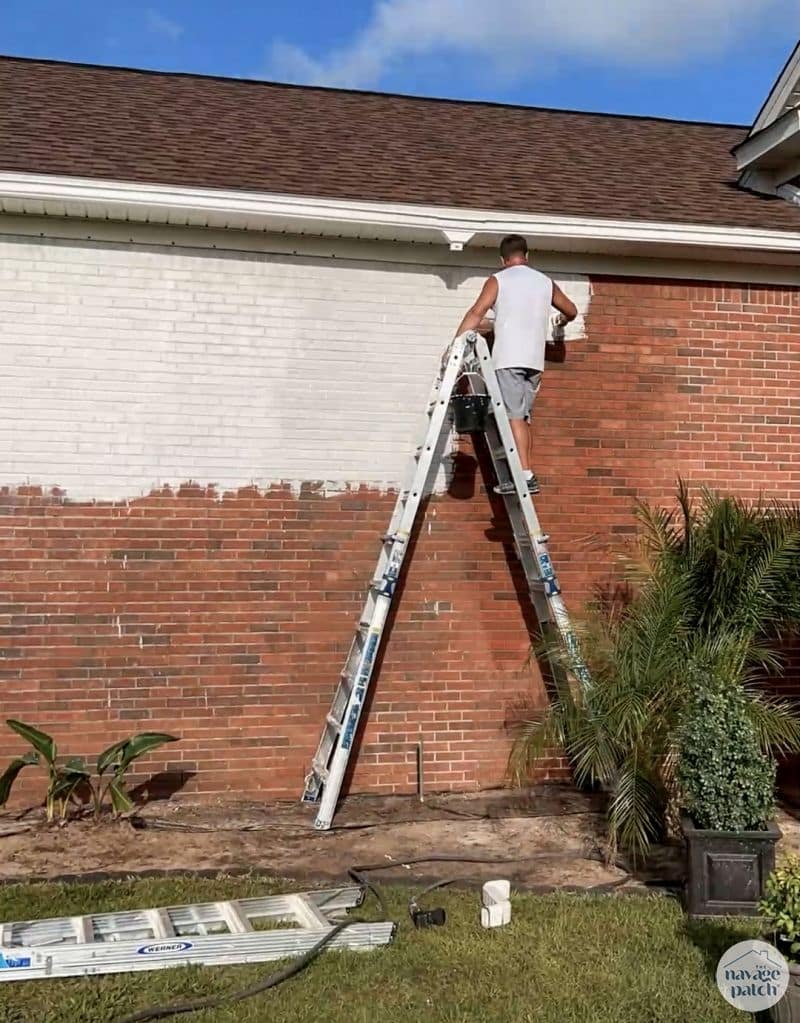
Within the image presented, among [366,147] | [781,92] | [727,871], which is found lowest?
[727,871]

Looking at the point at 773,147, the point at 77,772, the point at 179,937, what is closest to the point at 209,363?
the point at 77,772

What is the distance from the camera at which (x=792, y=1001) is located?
10.2 ft

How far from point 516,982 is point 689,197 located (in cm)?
555

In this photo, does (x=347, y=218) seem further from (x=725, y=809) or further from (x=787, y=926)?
(x=787, y=926)

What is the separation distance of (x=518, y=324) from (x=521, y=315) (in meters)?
0.06

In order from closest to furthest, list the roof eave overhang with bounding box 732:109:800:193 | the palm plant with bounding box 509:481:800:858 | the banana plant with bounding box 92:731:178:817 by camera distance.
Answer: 1. the palm plant with bounding box 509:481:800:858
2. the banana plant with bounding box 92:731:178:817
3. the roof eave overhang with bounding box 732:109:800:193

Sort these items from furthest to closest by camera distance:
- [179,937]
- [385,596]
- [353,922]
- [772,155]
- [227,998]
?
[772,155]
[385,596]
[353,922]
[179,937]
[227,998]

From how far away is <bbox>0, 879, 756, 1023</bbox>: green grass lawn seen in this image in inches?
134

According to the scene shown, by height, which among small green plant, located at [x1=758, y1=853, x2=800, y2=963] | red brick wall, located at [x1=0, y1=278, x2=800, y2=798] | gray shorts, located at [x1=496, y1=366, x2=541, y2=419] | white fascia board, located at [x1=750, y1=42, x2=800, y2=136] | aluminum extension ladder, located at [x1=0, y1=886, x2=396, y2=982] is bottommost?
aluminum extension ladder, located at [x1=0, y1=886, x2=396, y2=982]

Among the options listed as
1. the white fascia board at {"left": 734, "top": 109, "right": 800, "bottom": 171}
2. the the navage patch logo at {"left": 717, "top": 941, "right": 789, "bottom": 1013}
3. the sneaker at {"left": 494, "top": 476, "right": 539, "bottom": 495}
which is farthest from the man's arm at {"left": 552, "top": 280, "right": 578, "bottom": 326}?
the the navage patch logo at {"left": 717, "top": 941, "right": 789, "bottom": 1013}

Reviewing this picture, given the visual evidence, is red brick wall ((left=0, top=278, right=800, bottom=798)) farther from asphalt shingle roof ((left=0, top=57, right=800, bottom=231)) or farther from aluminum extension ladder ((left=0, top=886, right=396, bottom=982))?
aluminum extension ladder ((left=0, top=886, right=396, bottom=982))

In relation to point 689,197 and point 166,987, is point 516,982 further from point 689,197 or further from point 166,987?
point 689,197

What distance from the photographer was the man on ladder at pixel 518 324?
5832 millimetres

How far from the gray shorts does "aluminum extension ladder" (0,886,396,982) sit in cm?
303
